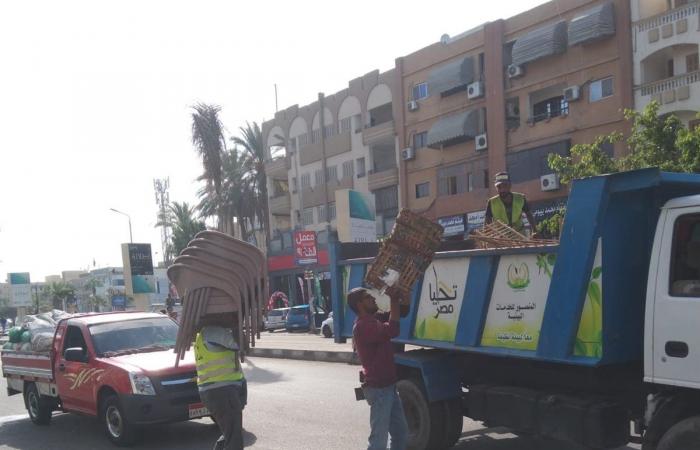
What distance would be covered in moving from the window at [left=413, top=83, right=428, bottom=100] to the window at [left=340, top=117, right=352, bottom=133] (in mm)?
6171

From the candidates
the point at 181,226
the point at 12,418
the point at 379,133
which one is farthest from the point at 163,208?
the point at 12,418

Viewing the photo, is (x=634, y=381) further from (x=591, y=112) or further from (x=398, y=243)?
(x=591, y=112)

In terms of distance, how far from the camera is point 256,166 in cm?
4956

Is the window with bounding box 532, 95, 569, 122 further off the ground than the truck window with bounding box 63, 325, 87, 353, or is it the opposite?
the window with bounding box 532, 95, 569, 122

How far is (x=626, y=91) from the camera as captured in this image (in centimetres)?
2681

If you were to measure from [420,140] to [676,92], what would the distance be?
14460mm

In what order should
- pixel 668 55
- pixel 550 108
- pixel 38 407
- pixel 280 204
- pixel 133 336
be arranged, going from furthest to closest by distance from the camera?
pixel 280 204, pixel 550 108, pixel 668 55, pixel 38 407, pixel 133 336

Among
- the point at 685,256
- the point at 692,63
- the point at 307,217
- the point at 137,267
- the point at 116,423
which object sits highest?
the point at 692,63

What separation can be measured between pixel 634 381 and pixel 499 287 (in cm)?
122

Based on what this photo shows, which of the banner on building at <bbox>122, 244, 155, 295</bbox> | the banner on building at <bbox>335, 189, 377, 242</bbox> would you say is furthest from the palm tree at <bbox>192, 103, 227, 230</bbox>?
the banner on building at <bbox>122, 244, 155, 295</bbox>

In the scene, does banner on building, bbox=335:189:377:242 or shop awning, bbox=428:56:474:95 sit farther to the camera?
shop awning, bbox=428:56:474:95

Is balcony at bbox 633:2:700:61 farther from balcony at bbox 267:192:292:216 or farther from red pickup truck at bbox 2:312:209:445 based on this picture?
balcony at bbox 267:192:292:216

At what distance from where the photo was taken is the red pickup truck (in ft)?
27.3

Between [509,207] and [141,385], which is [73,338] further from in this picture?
[509,207]
